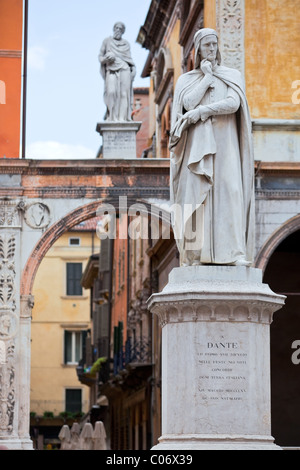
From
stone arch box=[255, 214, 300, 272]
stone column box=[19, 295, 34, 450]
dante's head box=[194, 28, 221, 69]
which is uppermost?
stone arch box=[255, 214, 300, 272]

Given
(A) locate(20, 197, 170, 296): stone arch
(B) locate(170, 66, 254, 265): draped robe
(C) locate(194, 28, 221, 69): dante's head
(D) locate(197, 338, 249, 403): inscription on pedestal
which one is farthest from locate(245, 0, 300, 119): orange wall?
(D) locate(197, 338, 249, 403): inscription on pedestal

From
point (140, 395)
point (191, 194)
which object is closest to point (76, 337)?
point (140, 395)

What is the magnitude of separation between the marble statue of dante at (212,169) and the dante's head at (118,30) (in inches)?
614

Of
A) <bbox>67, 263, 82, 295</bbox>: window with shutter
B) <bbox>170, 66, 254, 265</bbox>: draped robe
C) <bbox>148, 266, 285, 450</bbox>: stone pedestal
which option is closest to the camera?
<bbox>148, 266, 285, 450</bbox>: stone pedestal

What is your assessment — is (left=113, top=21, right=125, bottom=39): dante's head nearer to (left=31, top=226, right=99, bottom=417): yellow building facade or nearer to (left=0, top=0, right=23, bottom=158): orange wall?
(left=0, top=0, right=23, bottom=158): orange wall

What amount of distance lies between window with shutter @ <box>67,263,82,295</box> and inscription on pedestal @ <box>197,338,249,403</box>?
55.7 meters

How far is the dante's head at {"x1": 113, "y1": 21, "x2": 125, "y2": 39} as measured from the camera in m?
26.9

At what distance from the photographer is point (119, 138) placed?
26.7 meters

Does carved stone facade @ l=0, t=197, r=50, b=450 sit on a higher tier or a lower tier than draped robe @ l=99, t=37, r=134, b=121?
lower

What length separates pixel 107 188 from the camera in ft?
86.7

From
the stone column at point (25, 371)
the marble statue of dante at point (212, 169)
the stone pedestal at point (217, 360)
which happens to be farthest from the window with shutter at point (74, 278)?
the stone pedestal at point (217, 360)

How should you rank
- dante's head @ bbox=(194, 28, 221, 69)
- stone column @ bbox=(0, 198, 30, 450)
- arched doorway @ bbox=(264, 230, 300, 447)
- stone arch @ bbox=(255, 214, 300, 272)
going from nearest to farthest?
1. dante's head @ bbox=(194, 28, 221, 69)
2. stone column @ bbox=(0, 198, 30, 450)
3. stone arch @ bbox=(255, 214, 300, 272)
4. arched doorway @ bbox=(264, 230, 300, 447)

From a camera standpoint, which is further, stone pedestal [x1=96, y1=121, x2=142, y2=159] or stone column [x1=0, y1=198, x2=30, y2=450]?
stone pedestal [x1=96, y1=121, x2=142, y2=159]
